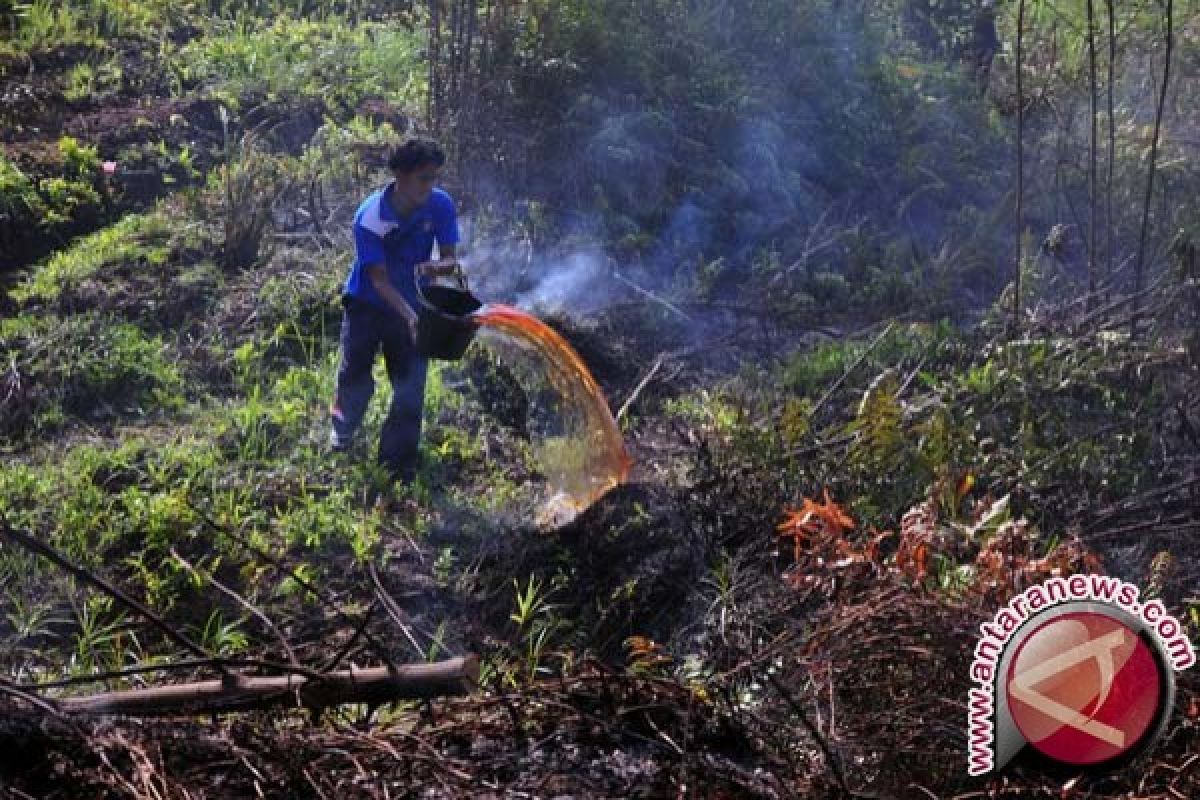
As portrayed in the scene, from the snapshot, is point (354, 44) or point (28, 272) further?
point (354, 44)

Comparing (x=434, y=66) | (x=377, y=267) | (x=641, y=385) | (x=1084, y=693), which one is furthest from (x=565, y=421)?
(x=434, y=66)

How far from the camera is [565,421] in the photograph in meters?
6.67

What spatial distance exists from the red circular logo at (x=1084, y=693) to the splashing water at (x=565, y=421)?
2721mm

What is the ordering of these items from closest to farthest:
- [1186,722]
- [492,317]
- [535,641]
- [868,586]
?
[1186,722]
[868,586]
[535,641]
[492,317]

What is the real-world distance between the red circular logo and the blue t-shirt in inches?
138

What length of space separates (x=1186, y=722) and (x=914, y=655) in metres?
0.71

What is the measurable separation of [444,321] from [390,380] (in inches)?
34.6

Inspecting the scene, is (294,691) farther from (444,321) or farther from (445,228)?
(445,228)

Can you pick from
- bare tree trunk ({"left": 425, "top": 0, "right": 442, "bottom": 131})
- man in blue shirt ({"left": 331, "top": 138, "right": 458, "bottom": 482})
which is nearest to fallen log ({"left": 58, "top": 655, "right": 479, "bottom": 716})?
man in blue shirt ({"left": 331, "top": 138, "right": 458, "bottom": 482})

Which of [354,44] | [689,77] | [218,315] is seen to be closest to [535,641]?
Answer: [218,315]

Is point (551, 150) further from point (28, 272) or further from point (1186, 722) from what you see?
point (1186, 722)

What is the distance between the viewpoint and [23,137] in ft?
29.8

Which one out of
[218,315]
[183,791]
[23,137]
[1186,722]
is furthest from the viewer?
[23,137]

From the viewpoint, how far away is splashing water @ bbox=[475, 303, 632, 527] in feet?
20.5
